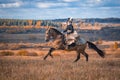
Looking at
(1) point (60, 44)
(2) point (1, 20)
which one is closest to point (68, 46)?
(1) point (60, 44)

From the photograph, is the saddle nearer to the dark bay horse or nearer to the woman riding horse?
the woman riding horse

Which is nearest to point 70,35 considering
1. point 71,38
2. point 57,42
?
point 71,38

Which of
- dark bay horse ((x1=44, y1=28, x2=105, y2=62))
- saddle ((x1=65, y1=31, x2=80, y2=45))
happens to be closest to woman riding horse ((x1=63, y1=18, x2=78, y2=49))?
saddle ((x1=65, y1=31, x2=80, y2=45))

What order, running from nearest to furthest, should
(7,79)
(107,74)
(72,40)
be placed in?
(7,79)
(107,74)
(72,40)

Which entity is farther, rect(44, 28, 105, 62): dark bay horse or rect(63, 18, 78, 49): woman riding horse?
rect(44, 28, 105, 62): dark bay horse

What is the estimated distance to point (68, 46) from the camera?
20406 mm

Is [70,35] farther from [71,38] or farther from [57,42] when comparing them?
[57,42]

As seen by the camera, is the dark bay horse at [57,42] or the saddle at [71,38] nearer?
the saddle at [71,38]

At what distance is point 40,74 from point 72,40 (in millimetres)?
8473

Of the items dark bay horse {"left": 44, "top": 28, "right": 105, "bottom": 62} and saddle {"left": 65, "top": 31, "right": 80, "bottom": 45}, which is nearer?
saddle {"left": 65, "top": 31, "right": 80, "bottom": 45}

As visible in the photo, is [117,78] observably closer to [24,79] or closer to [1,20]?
[24,79]

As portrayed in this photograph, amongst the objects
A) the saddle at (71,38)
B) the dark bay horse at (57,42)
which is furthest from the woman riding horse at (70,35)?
the dark bay horse at (57,42)

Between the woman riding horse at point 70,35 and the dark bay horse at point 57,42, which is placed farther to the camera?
the dark bay horse at point 57,42

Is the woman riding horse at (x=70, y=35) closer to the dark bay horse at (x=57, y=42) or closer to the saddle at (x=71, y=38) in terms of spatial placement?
the saddle at (x=71, y=38)
